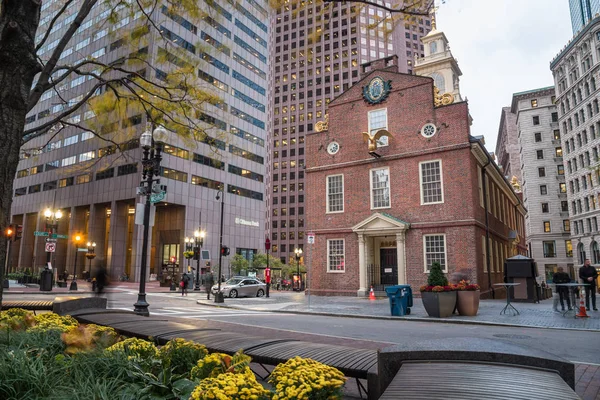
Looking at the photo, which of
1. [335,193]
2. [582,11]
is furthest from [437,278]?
[582,11]

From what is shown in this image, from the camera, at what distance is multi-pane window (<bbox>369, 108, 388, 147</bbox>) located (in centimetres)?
2670

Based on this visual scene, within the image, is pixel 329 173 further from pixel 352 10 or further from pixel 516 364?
pixel 516 364

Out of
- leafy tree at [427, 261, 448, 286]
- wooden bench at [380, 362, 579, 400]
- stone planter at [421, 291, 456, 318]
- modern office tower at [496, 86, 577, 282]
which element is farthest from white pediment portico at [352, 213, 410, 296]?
modern office tower at [496, 86, 577, 282]

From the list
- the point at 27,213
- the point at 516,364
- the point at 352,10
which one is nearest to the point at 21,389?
the point at 516,364

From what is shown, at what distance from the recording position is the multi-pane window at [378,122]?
87.6ft

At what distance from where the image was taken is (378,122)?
27062 mm

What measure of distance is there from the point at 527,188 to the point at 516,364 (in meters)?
85.4

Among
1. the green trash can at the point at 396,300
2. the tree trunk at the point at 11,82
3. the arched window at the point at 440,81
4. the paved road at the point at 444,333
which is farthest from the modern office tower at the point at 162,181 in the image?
the tree trunk at the point at 11,82

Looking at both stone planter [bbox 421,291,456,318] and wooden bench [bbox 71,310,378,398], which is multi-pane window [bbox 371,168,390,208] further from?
wooden bench [bbox 71,310,378,398]

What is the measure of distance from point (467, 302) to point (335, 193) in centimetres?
1409

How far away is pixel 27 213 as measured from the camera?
69.4 metres

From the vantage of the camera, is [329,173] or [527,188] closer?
[329,173]

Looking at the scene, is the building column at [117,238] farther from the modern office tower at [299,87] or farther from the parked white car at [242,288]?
the modern office tower at [299,87]

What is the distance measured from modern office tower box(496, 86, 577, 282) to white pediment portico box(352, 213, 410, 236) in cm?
6260
